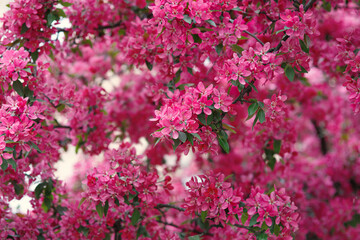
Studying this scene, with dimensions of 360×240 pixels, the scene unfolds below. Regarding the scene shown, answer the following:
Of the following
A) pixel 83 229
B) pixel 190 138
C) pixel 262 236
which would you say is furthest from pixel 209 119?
pixel 83 229

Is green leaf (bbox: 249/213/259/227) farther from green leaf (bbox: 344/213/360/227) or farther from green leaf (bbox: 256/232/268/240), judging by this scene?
green leaf (bbox: 344/213/360/227)

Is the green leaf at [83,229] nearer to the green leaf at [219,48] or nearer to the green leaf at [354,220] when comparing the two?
the green leaf at [219,48]

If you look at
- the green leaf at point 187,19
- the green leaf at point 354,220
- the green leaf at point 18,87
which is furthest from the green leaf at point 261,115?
the green leaf at point 354,220

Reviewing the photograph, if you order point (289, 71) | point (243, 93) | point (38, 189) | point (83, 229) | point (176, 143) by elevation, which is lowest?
point (83, 229)

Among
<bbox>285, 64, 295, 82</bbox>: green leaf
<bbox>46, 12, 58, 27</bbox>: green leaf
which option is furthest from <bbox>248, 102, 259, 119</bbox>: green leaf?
<bbox>46, 12, 58, 27</bbox>: green leaf

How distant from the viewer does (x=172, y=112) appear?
159 cm

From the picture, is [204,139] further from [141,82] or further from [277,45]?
[141,82]

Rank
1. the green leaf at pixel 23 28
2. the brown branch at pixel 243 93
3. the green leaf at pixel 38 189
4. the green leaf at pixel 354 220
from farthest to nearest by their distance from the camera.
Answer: the green leaf at pixel 354 220, the green leaf at pixel 38 189, the green leaf at pixel 23 28, the brown branch at pixel 243 93

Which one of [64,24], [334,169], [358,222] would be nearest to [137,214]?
[64,24]

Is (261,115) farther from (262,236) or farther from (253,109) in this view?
(262,236)

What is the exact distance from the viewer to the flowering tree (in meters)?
1.75

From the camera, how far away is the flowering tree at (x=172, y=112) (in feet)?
5.75

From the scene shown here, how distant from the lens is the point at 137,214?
209 cm

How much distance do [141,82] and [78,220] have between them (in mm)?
1678
